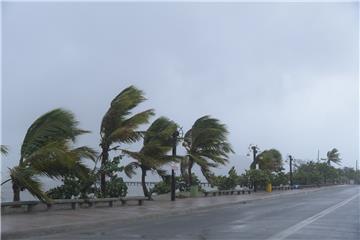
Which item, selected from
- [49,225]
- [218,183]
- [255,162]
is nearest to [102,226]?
[49,225]

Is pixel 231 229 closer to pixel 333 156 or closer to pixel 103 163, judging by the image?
pixel 103 163

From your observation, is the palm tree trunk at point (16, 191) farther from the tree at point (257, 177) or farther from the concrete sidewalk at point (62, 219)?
the tree at point (257, 177)

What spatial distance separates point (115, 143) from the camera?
26781 mm

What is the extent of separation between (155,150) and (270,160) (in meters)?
32.9

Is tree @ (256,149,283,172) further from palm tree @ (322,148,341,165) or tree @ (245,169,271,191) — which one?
palm tree @ (322,148,341,165)

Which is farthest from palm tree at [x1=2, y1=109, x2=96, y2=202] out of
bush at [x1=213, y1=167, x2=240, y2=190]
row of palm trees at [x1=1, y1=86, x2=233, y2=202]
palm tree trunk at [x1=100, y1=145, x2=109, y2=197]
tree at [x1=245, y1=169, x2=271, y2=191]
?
tree at [x1=245, y1=169, x2=271, y2=191]

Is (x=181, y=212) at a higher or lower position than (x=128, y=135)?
lower

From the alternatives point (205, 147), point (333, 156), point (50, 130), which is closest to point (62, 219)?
point (50, 130)

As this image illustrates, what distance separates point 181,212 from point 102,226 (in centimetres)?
704

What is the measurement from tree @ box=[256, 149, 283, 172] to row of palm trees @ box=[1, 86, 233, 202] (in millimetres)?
20633

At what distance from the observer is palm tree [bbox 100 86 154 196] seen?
26250 mm

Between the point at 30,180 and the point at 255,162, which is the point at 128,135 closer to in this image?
the point at 30,180

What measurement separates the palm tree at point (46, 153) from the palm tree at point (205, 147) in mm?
16564

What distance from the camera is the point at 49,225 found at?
15828 mm
